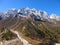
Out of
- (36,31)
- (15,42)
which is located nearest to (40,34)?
(36,31)

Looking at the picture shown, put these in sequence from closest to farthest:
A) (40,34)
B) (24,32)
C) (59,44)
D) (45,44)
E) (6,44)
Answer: (6,44)
(45,44)
(59,44)
(24,32)
(40,34)

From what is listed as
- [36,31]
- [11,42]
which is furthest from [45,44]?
[36,31]

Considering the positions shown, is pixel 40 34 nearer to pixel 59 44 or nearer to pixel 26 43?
pixel 59 44

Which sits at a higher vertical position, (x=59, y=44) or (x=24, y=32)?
(x=24, y=32)

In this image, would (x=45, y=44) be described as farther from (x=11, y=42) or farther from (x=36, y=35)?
(x=36, y=35)

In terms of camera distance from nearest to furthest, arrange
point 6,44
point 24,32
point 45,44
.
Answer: point 6,44
point 45,44
point 24,32

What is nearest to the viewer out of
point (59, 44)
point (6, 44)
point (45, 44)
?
point (6, 44)

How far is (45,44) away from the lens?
66875 mm

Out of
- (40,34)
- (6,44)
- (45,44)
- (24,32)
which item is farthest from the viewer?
(40,34)

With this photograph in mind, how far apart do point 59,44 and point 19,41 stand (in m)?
23.1

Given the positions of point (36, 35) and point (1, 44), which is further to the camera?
point (36, 35)

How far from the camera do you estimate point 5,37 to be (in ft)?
223

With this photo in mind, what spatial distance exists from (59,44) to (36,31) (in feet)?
70.7

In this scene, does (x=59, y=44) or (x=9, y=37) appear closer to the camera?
(x=9, y=37)
